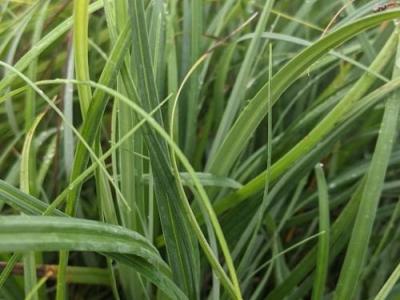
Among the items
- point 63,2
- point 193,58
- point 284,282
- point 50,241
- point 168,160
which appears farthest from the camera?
point 63,2

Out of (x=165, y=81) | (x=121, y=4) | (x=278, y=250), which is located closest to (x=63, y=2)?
(x=165, y=81)

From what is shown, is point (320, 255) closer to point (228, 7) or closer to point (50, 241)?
point (50, 241)

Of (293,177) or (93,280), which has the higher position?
(293,177)

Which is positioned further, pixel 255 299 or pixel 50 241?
pixel 255 299

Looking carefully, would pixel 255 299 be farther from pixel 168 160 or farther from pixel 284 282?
pixel 168 160

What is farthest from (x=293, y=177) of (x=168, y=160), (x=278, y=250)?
(x=168, y=160)

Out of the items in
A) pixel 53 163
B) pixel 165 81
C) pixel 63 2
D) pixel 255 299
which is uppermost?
pixel 63 2

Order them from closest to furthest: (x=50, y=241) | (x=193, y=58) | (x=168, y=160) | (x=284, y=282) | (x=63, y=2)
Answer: (x=50, y=241) < (x=168, y=160) < (x=284, y=282) < (x=193, y=58) < (x=63, y=2)
